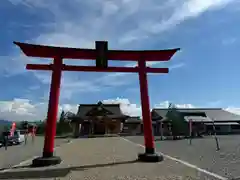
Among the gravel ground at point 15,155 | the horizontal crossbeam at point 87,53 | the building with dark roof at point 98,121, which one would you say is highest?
the building with dark roof at point 98,121

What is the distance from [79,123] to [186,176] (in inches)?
1645

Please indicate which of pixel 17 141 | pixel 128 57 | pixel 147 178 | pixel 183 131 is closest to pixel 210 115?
pixel 183 131

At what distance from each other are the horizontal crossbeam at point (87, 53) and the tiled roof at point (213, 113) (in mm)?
40134

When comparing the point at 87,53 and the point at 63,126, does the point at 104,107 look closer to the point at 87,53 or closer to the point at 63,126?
the point at 63,126

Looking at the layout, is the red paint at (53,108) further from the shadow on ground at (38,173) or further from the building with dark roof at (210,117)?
the building with dark roof at (210,117)

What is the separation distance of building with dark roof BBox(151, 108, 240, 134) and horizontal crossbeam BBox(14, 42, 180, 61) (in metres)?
35.9

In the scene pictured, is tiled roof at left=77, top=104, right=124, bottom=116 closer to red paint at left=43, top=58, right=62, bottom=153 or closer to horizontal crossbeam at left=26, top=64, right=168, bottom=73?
horizontal crossbeam at left=26, top=64, right=168, bottom=73

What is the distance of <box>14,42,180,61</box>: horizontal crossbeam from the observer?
38.8ft

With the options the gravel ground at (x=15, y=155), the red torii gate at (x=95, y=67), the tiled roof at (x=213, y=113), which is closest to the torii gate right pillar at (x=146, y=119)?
the red torii gate at (x=95, y=67)

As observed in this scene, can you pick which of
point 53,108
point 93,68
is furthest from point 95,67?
point 53,108

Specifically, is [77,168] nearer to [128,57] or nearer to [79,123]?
[128,57]

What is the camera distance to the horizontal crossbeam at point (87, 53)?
1181cm

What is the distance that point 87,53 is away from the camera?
12336 mm

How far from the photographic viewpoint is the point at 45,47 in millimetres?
11805
